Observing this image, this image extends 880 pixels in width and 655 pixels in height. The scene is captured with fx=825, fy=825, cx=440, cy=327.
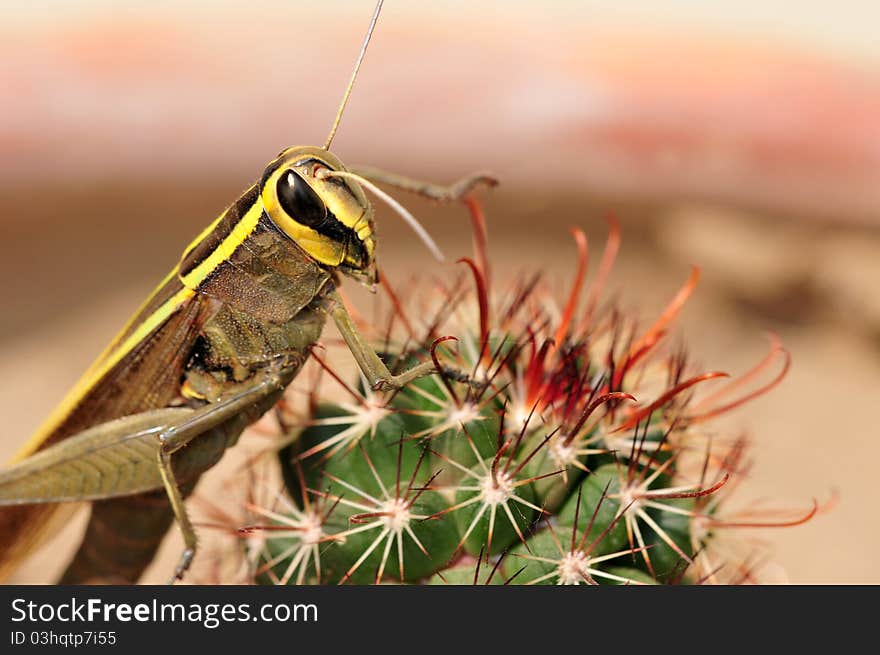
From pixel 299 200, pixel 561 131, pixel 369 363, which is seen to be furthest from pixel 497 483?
pixel 561 131

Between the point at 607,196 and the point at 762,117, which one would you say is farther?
the point at 607,196

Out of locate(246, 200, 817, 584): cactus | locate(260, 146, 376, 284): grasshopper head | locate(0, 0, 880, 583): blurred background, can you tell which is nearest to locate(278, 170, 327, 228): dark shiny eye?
locate(260, 146, 376, 284): grasshopper head

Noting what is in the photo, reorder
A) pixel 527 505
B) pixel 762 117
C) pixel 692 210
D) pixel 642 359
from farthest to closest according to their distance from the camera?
1. pixel 692 210
2. pixel 762 117
3. pixel 642 359
4. pixel 527 505

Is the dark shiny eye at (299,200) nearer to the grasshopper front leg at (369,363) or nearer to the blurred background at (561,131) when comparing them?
the grasshopper front leg at (369,363)

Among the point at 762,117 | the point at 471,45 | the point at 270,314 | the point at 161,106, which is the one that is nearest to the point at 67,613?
the point at 270,314

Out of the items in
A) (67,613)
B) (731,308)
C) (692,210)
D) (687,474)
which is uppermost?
(692,210)

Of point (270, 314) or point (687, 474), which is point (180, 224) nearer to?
point (270, 314)

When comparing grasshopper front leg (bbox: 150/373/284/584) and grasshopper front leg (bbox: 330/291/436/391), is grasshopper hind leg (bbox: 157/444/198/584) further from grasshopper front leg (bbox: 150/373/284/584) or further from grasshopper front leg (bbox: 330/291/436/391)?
grasshopper front leg (bbox: 330/291/436/391)
